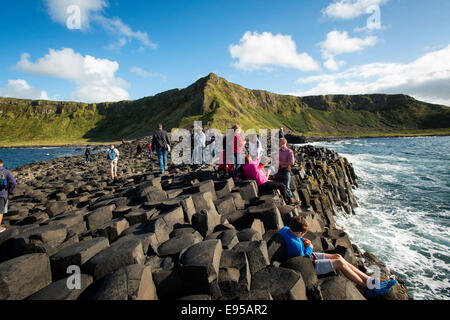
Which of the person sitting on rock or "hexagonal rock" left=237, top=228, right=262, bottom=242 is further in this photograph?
"hexagonal rock" left=237, top=228, right=262, bottom=242

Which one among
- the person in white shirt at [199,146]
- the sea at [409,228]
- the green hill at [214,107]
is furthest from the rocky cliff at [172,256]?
the green hill at [214,107]

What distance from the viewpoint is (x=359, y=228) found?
10836mm

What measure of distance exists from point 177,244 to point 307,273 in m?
2.27

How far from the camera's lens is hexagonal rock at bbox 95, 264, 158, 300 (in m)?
2.87

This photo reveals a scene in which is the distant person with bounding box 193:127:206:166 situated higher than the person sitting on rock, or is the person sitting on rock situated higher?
the distant person with bounding box 193:127:206:166

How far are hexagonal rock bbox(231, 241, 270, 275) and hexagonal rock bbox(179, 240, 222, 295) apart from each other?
0.58m

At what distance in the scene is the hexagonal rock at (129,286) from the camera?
9.41 ft

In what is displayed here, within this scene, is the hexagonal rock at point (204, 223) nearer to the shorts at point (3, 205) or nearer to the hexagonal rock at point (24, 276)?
the hexagonal rock at point (24, 276)

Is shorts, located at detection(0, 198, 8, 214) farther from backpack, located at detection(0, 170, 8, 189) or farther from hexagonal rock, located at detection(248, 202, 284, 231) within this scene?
hexagonal rock, located at detection(248, 202, 284, 231)

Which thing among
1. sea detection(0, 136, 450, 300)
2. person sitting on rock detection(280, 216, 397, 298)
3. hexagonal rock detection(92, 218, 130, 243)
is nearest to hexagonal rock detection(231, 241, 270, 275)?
person sitting on rock detection(280, 216, 397, 298)

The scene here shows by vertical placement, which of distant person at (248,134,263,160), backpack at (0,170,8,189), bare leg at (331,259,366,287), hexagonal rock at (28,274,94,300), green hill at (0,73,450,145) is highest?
green hill at (0,73,450,145)
